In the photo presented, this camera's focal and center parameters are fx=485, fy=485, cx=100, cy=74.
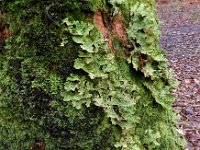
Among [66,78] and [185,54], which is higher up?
[185,54]

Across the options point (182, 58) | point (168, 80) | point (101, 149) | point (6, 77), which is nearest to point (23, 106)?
point (6, 77)

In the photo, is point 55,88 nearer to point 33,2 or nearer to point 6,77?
point 6,77

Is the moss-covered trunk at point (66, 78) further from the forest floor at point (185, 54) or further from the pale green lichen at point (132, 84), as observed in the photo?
the forest floor at point (185, 54)

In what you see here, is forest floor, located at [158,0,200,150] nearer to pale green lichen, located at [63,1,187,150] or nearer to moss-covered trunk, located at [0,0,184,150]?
pale green lichen, located at [63,1,187,150]

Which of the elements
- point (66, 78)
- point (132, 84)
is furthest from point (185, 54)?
point (66, 78)

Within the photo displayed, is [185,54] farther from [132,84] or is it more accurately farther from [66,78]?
[66,78]

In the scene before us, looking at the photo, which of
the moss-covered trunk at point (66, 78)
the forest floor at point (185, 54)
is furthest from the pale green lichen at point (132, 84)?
the forest floor at point (185, 54)
